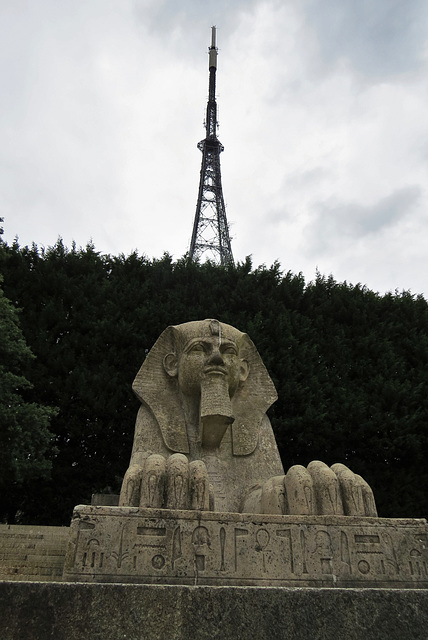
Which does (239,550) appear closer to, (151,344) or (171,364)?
(171,364)

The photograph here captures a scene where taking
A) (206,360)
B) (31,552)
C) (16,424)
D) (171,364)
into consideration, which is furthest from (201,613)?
(16,424)

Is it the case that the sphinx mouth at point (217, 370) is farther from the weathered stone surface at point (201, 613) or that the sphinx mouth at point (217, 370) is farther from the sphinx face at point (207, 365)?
the weathered stone surface at point (201, 613)

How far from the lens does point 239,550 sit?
120 inches

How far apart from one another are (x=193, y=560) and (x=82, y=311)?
7.17 m

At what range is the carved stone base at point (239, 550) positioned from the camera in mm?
2922

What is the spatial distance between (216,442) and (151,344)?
17.5 feet

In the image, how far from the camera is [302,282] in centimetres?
1093

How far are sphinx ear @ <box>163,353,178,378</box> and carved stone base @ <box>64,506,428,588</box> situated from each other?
1847mm

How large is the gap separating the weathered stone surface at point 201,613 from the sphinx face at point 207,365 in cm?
242

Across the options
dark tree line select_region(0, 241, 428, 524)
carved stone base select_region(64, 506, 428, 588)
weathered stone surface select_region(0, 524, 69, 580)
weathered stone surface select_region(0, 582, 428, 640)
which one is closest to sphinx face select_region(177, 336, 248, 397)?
carved stone base select_region(64, 506, 428, 588)

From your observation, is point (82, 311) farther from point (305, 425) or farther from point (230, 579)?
point (230, 579)

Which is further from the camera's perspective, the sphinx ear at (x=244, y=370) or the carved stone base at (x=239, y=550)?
the sphinx ear at (x=244, y=370)

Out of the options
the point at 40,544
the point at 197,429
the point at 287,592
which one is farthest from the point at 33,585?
the point at 40,544

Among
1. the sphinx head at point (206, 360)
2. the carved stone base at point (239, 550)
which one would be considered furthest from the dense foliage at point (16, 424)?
the carved stone base at point (239, 550)
